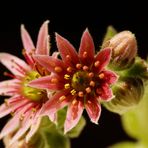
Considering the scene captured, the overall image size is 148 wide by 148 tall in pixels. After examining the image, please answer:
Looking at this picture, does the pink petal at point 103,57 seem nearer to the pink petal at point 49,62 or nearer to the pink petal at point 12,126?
the pink petal at point 49,62

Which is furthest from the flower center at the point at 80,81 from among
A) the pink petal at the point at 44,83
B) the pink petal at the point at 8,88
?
the pink petal at the point at 8,88

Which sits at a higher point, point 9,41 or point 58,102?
point 58,102

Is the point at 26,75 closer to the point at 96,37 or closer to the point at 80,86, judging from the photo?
the point at 80,86

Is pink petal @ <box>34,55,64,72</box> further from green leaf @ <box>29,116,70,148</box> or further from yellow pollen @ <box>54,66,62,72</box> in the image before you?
green leaf @ <box>29,116,70,148</box>

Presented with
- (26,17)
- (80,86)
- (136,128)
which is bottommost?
(136,128)

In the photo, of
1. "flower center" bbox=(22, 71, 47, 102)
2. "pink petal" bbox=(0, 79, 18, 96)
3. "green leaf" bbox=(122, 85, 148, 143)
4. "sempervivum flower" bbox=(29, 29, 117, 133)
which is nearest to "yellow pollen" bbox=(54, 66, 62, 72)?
"sempervivum flower" bbox=(29, 29, 117, 133)

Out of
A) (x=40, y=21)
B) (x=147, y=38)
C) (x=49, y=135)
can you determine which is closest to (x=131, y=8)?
(x=147, y=38)

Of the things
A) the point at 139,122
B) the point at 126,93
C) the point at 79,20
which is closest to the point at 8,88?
the point at 126,93

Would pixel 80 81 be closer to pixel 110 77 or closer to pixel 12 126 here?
pixel 110 77
